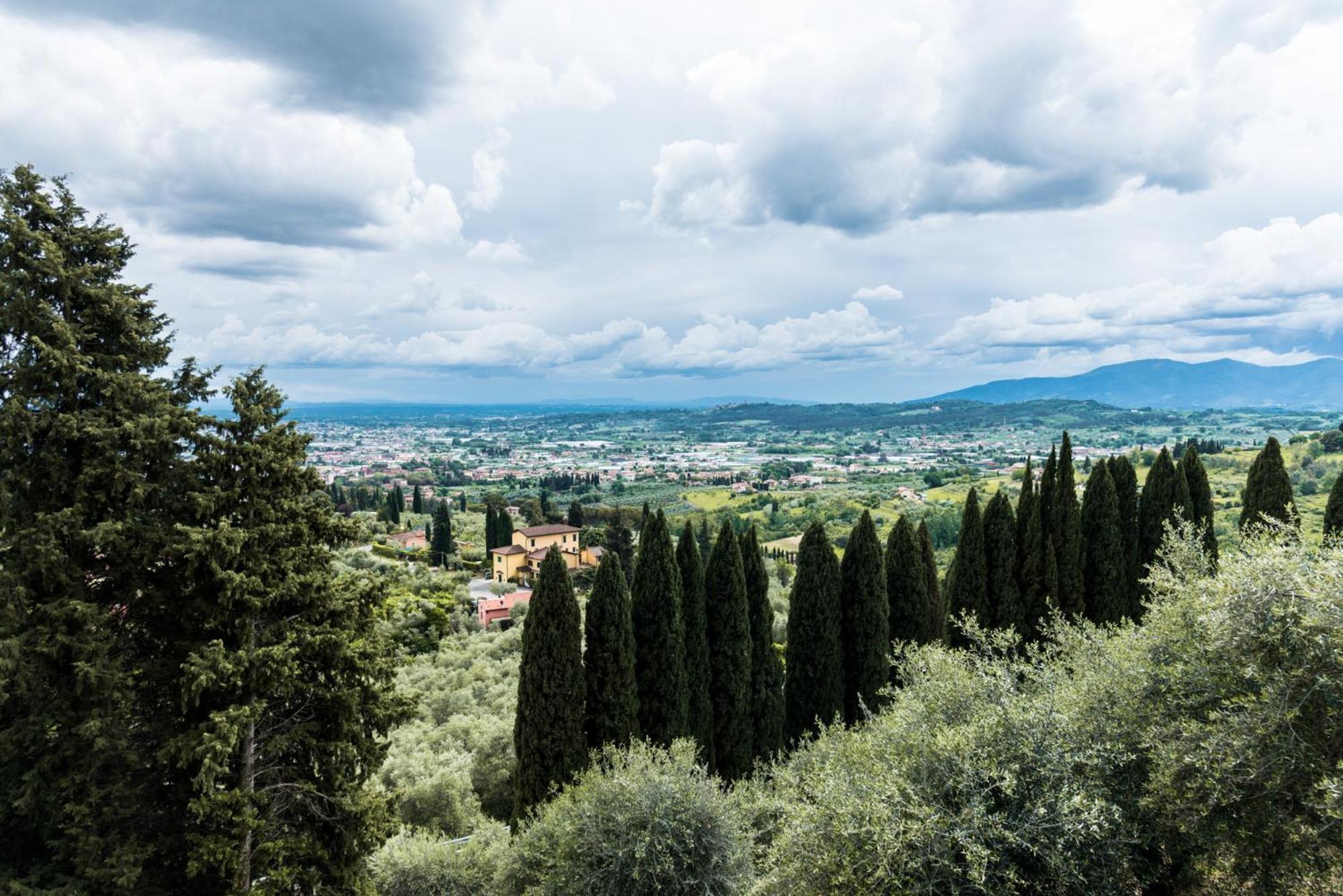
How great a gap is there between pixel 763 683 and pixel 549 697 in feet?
21.6

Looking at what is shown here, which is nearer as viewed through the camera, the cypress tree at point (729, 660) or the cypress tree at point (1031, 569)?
the cypress tree at point (729, 660)

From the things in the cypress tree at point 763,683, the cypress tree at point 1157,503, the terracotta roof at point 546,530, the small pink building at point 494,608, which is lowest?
the small pink building at point 494,608

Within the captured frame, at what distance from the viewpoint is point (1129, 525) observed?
2603cm

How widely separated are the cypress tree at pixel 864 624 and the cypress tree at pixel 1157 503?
12.4 meters

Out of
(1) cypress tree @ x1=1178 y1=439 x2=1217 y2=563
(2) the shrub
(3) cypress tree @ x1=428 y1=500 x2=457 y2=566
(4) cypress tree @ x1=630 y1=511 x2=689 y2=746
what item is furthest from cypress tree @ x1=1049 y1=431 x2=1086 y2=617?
(3) cypress tree @ x1=428 y1=500 x2=457 y2=566

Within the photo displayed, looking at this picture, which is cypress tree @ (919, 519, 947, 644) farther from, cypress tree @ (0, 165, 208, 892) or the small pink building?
the small pink building

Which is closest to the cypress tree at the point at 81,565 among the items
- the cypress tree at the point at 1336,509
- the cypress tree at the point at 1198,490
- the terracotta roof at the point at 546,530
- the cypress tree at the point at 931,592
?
the cypress tree at the point at 931,592

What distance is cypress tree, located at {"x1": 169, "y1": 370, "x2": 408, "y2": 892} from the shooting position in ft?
29.4

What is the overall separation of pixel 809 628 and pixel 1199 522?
58.0ft

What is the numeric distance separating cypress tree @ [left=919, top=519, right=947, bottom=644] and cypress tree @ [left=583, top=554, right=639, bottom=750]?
1140cm

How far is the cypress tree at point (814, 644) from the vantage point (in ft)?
64.3

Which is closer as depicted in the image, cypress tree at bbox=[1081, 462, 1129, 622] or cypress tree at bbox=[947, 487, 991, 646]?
cypress tree at bbox=[947, 487, 991, 646]

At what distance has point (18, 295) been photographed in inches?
343

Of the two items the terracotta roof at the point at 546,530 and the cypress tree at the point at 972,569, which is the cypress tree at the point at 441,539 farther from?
the cypress tree at the point at 972,569
